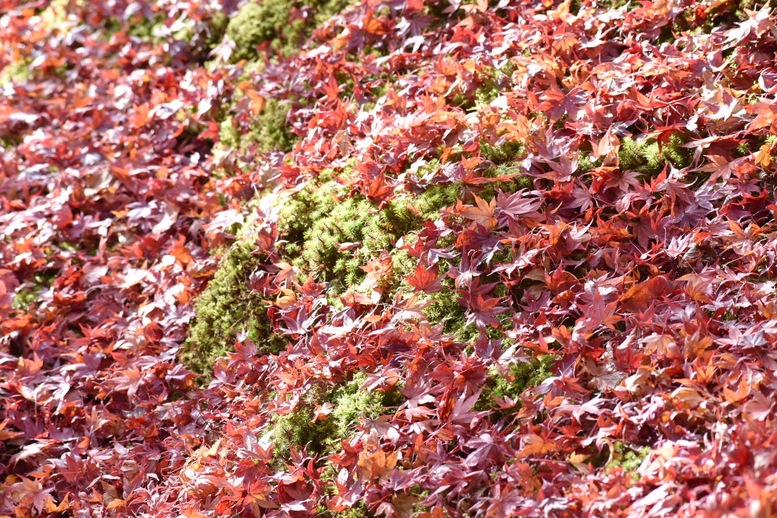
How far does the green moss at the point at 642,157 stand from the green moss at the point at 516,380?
731 millimetres

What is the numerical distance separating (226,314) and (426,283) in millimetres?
894

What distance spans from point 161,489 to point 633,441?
5.09ft

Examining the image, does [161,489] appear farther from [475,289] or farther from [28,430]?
[475,289]

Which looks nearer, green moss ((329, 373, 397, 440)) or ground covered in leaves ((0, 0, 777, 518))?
ground covered in leaves ((0, 0, 777, 518))

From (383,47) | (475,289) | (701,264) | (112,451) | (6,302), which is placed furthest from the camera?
(383,47)

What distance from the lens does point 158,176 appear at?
3225 millimetres

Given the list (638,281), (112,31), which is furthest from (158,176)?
(638,281)

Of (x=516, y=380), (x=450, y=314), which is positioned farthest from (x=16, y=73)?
(x=516, y=380)

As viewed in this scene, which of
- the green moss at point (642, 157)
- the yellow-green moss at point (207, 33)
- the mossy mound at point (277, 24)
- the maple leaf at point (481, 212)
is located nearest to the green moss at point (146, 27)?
the yellow-green moss at point (207, 33)

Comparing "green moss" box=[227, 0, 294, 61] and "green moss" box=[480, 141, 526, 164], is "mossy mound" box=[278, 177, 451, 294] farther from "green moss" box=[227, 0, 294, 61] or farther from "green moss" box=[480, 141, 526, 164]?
"green moss" box=[227, 0, 294, 61]

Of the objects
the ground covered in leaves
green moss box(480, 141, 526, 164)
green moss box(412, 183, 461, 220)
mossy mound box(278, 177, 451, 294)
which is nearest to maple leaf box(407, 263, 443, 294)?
the ground covered in leaves

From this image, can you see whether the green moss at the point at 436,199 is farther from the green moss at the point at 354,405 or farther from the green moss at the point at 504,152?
the green moss at the point at 354,405

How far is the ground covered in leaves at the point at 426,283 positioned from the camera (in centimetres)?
185

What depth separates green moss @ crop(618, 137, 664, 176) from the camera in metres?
2.26
